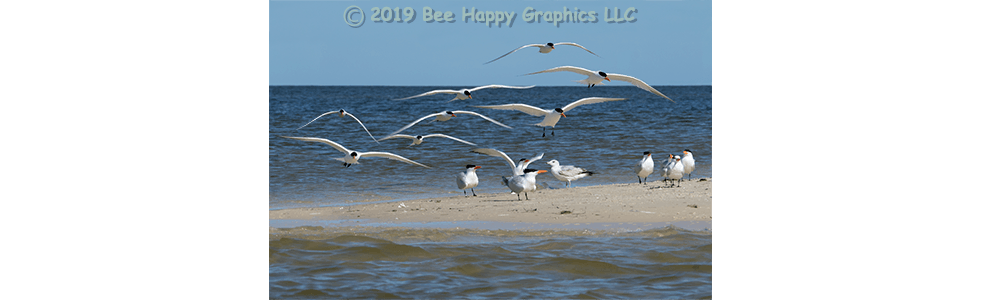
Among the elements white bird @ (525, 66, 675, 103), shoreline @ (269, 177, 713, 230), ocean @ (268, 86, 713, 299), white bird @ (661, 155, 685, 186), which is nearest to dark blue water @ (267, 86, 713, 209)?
ocean @ (268, 86, 713, 299)

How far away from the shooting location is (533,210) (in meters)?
8.55

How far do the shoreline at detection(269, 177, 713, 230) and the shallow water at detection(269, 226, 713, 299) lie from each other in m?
0.82

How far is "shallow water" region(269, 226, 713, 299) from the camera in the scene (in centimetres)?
480

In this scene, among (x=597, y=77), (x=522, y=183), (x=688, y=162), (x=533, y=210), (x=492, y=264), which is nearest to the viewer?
(x=492, y=264)

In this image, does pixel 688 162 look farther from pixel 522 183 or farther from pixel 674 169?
pixel 522 183

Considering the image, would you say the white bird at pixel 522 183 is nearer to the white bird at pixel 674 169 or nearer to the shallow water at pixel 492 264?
the white bird at pixel 674 169

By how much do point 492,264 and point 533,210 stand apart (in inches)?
121

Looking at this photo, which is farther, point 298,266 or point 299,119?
point 299,119

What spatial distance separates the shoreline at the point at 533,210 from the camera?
7.83 metres

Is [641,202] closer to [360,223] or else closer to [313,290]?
[360,223]

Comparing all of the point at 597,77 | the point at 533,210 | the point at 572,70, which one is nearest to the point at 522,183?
the point at 533,210

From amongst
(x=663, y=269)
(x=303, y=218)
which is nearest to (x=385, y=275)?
(x=663, y=269)

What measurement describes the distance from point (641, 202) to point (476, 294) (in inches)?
176

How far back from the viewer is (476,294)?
15.5 ft
